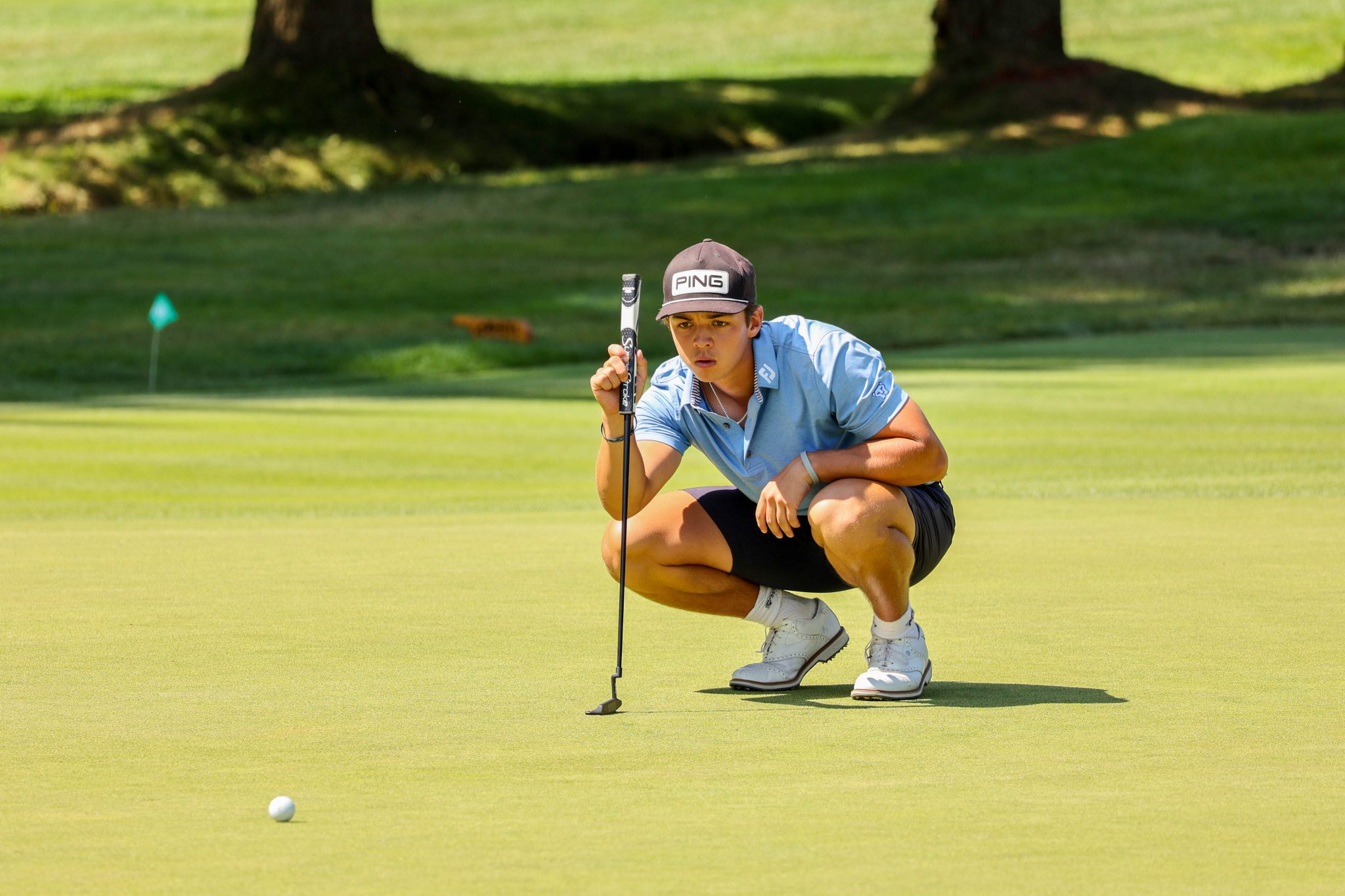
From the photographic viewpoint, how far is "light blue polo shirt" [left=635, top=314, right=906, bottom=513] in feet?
17.8

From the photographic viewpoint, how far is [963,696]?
216 inches

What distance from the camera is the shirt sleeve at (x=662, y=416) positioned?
18.7 feet

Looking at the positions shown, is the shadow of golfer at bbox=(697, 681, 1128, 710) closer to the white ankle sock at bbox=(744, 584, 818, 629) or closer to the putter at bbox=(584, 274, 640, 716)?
the white ankle sock at bbox=(744, 584, 818, 629)

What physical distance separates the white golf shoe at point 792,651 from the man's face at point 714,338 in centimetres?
78

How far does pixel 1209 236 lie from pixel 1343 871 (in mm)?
29908

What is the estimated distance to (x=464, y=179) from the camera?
39094 millimetres

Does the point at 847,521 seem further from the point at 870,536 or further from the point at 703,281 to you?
the point at 703,281

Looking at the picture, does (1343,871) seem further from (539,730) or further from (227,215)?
(227,215)

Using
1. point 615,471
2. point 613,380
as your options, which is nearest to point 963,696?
point 615,471

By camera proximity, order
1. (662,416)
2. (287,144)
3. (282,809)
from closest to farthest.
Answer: (282,809) < (662,416) < (287,144)

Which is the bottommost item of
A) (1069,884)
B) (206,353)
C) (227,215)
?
(1069,884)

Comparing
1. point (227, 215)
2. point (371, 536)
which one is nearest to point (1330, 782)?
point (371, 536)

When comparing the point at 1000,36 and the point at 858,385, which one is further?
the point at 1000,36

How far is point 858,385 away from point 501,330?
19280mm
